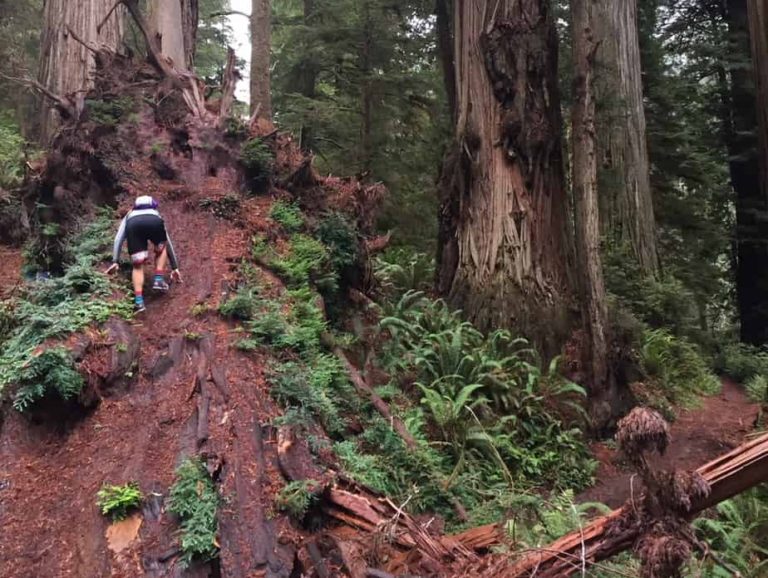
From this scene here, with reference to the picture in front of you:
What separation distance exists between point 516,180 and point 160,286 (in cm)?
521

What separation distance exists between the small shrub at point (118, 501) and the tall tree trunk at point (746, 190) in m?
15.6

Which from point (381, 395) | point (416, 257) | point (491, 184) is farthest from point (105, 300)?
point (416, 257)

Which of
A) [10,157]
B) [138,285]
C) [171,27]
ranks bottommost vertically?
[138,285]

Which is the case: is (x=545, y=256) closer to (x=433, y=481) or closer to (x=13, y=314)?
(x=433, y=481)

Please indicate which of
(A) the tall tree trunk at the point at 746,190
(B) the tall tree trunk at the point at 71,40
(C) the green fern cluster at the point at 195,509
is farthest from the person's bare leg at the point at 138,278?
(A) the tall tree trunk at the point at 746,190

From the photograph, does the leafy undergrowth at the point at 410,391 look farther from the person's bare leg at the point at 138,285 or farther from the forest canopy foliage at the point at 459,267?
the person's bare leg at the point at 138,285

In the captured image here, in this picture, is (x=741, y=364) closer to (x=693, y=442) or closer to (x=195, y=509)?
(x=693, y=442)

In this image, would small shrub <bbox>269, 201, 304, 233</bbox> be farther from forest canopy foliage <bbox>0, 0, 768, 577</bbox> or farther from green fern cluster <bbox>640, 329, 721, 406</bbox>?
green fern cluster <bbox>640, 329, 721, 406</bbox>

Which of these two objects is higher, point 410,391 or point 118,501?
point 410,391

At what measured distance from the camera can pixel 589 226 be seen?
25.7ft

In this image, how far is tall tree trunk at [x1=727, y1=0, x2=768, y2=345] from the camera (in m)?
15.6

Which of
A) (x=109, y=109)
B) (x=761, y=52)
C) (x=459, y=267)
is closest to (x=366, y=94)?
(x=459, y=267)

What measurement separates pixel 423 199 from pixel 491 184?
A: 15.7ft

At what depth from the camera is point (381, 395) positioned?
6621mm
